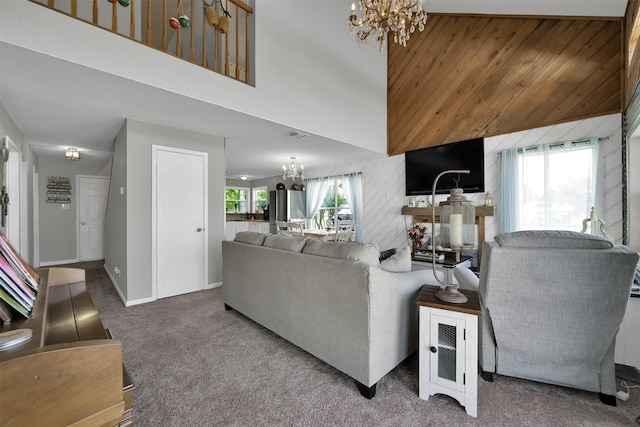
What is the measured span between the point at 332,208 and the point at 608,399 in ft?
18.3

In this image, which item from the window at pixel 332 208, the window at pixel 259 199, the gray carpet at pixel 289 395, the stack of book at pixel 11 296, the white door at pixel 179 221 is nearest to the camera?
the stack of book at pixel 11 296

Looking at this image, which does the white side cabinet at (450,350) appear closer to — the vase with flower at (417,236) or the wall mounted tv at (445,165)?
the vase with flower at (417,236)

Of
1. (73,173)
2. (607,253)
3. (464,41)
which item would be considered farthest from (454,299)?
(73,173)

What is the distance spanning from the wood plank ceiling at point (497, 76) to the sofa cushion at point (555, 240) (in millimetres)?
2787

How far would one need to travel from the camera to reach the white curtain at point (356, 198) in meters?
5.81

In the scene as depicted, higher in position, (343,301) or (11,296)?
(11,296)

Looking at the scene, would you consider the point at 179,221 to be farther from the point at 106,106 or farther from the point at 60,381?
the point at 60,381

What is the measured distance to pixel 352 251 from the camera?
185 centimetres

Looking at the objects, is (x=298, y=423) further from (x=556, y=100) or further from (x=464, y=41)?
(x=464, y=41)

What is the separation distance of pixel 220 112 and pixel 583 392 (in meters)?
3.84

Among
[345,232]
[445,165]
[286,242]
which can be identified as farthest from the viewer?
[345,232]

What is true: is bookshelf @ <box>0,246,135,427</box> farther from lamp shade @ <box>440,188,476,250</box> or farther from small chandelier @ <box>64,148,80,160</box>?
small chandelier @ <box>64,148,80,160</box>

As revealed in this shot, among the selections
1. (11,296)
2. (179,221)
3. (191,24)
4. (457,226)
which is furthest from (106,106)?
(457,226)

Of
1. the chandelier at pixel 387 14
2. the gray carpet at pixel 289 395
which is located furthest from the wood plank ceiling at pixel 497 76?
the gray carpet at pixel 289 395
